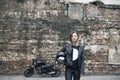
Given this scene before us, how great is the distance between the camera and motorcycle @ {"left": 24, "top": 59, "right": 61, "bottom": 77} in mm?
14141

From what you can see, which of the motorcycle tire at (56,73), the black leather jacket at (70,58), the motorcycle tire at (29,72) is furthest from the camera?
the motorcycle tire at (56,73)

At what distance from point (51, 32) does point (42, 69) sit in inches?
75.5

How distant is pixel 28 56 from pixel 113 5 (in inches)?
188

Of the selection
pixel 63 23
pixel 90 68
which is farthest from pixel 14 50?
pixel 90 68

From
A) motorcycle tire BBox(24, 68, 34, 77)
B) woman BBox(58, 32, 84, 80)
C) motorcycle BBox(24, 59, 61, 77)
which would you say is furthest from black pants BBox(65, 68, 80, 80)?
motorcycle tire BBox(24, 68, 34, 77)

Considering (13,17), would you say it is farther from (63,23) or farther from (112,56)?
(112,56)

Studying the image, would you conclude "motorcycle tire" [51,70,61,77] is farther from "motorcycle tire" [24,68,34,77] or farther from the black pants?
the black pants

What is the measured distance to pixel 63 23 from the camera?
15266 mm

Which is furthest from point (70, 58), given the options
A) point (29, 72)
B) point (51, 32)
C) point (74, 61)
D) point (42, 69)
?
point (51, 32)

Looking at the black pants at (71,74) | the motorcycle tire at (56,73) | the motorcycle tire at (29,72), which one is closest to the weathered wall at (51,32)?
the motorcycle tire at (29,72)

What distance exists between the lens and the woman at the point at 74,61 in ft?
24.5

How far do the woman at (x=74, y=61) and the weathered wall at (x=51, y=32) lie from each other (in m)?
7.36

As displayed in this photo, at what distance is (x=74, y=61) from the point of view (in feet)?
24.6

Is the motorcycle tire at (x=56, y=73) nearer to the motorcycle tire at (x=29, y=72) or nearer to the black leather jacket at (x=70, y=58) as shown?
the motorcycle tire at (x=29, y=72)
